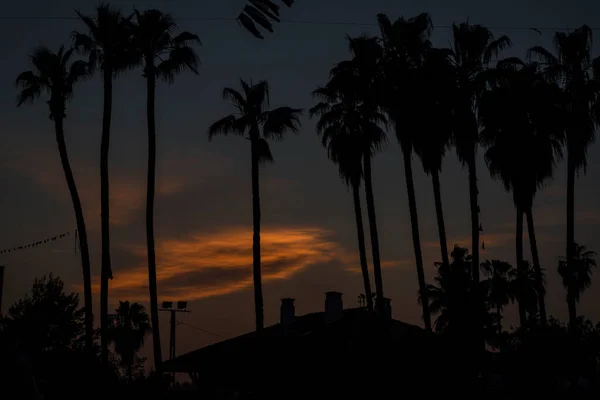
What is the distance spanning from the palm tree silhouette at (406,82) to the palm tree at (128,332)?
43.8 m

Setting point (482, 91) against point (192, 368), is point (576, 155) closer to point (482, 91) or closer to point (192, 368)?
point (482, 91)

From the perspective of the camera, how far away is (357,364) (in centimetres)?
2248

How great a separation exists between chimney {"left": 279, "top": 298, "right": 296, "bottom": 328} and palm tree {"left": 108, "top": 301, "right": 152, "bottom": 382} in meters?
46.4

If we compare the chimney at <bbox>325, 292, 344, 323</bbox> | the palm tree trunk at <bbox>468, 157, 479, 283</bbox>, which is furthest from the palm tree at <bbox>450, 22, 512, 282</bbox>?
the chimney at <bbox>325, 292, 344, 323</bbox>

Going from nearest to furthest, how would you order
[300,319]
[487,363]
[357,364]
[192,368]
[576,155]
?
[357,364] < [487,363] < [192,368] < [300,319] < [576,155]

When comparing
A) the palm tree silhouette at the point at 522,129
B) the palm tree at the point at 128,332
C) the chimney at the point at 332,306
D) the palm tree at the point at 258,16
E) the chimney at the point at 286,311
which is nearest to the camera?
the palm tree at the point at 258,16

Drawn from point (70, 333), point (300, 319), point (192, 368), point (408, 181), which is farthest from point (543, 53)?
point (70, 333)

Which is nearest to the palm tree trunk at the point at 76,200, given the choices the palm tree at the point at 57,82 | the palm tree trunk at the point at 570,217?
the palm tree at the point at 57,82

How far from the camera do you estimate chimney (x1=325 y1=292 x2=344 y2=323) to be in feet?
120

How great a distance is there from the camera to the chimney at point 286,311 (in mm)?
38938

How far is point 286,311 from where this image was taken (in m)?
39.0

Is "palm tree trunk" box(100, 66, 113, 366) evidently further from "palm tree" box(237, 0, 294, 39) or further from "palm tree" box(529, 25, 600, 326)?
"palm tree" box(237, 0, 294, 39)

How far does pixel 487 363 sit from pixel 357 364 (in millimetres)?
9810

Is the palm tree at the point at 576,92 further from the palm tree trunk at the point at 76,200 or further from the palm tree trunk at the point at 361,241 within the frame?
the palm tree trunk at the point at 76,200
